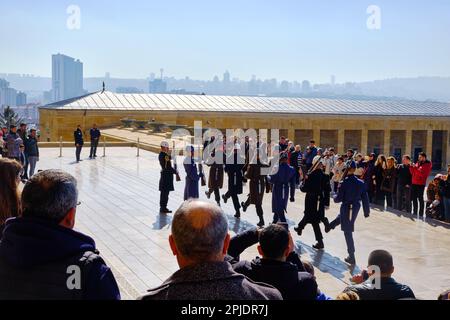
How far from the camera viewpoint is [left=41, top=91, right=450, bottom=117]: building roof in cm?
4338

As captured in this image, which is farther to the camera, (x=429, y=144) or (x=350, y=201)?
(x=429, y=144)

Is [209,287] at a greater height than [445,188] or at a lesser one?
greater

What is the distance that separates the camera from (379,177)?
15.6 metres

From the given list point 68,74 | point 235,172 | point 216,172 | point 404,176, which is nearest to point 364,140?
point 404,176

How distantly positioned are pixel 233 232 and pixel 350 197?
9.93 feet

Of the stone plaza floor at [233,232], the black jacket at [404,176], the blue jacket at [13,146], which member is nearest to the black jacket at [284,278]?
the stone plaza floor at [233,232]

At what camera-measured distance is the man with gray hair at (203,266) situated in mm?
2566

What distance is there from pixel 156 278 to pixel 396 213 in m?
8.22

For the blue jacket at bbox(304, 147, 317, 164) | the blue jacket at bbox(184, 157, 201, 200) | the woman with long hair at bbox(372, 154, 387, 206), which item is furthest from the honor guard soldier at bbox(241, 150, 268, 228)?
the blue jacket at bbox(304, 147, 317, 164)

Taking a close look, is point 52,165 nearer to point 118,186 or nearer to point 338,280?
point 118,186

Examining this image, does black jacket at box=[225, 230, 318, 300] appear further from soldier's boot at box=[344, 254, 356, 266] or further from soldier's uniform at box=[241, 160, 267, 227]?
soldier's uniform at box=[241, 160, 267, 227]

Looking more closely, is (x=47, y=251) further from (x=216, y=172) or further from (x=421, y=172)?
(x=421, y=172)

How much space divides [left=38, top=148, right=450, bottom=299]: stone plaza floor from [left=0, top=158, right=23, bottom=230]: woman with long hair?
351 cm

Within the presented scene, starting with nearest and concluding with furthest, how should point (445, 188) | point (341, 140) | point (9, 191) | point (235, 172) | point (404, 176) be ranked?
point (9, 191) < point (445, 188) < point (235, 172) < point (404, 176) < point (341, 140)
